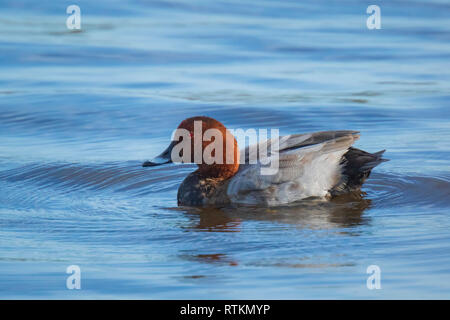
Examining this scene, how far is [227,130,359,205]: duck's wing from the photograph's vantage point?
688cm

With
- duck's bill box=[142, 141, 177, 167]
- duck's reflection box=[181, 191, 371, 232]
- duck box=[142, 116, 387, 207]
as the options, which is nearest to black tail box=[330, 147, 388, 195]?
duck box=[142, 116, 387, 207]

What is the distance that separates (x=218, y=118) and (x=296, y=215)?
388cm

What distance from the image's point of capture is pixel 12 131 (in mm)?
9906

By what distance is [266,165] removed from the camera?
6.87 m

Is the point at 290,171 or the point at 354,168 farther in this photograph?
the point at 354,168

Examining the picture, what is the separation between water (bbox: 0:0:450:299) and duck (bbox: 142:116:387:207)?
17 cm

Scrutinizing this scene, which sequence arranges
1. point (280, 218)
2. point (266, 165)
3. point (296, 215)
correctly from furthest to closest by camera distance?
point (266, 165) → point (296, 215) → point (280, 218)

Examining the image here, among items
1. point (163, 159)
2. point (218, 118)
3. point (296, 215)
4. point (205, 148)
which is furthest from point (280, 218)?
point (218, 118)

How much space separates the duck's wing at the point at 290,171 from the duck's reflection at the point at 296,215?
107mm

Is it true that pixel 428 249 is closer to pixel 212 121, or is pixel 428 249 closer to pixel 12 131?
pixel 212 121

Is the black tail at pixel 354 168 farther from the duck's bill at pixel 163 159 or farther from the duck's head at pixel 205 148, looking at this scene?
the duck's bill at pixel 163 159

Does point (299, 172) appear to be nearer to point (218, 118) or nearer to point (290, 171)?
point (290, 171)

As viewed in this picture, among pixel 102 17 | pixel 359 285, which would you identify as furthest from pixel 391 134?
pixel 102 17

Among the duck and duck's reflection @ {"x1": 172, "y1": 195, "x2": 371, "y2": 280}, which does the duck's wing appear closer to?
the duck
